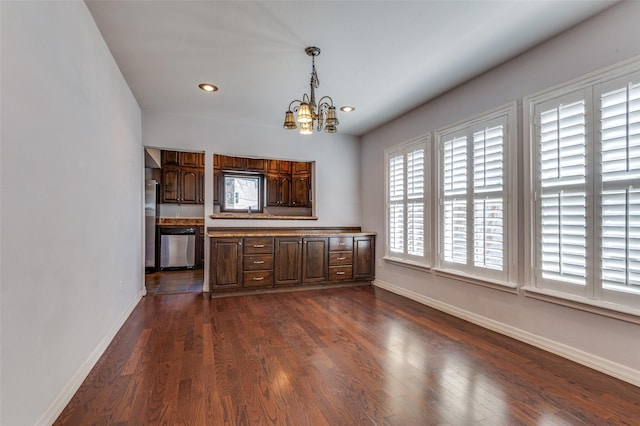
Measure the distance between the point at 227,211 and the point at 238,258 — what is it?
2.71 meters

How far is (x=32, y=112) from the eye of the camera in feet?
4.75

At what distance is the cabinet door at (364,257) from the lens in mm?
4805

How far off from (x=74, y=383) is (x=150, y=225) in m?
4.30

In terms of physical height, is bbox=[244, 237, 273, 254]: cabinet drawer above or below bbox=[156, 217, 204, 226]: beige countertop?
below

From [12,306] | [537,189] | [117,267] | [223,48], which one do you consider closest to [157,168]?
[117,267]

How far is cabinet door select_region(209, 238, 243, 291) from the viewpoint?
4.03m

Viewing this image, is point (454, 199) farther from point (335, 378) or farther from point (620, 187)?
point (335, 378)

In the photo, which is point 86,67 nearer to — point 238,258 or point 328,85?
point 328,85

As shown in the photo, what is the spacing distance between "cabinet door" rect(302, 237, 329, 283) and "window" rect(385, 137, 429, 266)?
3.12ft

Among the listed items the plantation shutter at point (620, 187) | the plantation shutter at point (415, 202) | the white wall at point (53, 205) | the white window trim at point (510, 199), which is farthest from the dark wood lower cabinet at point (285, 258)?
the plantation shutter at point (620, 187)

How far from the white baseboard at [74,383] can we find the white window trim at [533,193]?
3.33 m

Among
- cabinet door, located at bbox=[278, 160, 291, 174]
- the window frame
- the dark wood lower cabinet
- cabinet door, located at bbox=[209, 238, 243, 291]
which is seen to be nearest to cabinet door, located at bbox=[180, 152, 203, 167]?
the window frame

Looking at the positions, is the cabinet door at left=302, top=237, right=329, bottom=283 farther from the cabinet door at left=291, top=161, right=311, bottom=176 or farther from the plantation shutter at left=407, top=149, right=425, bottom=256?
the cabinet door at left=291, top=161, right=311, bottom=176

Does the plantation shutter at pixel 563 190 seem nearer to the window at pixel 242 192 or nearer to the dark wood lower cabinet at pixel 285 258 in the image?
the dark wood lower cabinet at pixel 285 258
